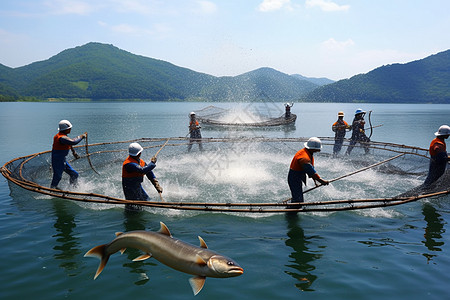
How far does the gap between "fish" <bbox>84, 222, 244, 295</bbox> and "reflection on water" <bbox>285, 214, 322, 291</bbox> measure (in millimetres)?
1868

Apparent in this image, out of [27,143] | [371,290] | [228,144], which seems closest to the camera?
[371,290]

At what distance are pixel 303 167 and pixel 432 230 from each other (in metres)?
4.05

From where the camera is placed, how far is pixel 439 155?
926cm

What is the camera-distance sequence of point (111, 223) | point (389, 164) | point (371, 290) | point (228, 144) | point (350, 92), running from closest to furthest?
1. point (371, 290)
2. point (111, 223)
3. point (389, 164)
4. point (228, 144)
5. point (350, 92)

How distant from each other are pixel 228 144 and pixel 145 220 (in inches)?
397

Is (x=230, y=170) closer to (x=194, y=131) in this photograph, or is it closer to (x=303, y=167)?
Answer: (x=194, y=131)

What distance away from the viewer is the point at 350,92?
199 m

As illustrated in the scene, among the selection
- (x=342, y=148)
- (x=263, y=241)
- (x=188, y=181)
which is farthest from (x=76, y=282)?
(x=342, y=148)

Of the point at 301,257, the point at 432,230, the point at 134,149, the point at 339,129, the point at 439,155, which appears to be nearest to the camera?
the point at 301,257

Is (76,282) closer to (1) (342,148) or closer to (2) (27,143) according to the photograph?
(1) (342,148)

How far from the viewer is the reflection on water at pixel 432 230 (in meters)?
7.09

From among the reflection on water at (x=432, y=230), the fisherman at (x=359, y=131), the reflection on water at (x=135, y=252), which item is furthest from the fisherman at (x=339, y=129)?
the reflection on water at (x=135, y=252)

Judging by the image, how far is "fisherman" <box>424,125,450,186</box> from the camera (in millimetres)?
9234

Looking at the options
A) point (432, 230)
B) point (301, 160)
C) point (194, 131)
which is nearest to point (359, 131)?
point (432, 230)
